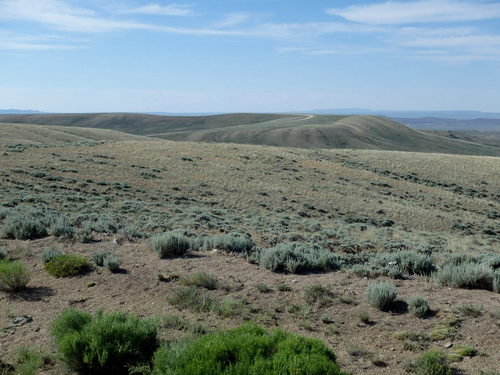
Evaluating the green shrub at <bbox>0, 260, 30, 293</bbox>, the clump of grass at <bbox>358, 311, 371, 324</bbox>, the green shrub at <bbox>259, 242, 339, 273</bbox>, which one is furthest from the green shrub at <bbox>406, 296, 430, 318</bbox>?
the green shrub at <bbox>0, 260, 30, 293</bbox>

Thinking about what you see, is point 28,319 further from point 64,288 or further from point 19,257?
point 19,257

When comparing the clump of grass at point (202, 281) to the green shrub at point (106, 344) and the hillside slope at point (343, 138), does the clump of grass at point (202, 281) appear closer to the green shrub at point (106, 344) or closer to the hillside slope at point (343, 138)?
the green shrub at point (106, 344)

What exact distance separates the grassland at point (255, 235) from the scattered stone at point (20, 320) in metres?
0.10

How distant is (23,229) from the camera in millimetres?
11578

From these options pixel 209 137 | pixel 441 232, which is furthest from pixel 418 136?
pixel 441 232

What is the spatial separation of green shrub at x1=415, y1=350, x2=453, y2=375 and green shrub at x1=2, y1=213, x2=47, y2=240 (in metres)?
9.94

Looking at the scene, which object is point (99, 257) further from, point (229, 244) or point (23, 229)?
point (23, 229)

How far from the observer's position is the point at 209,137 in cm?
12644

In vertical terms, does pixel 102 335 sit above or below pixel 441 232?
above

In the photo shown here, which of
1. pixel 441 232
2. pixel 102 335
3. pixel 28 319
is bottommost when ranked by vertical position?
pixel 441 232

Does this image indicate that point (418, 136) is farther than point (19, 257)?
Yes

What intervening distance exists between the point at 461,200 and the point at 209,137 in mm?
96371

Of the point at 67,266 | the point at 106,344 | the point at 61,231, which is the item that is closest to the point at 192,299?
the point at 106,344

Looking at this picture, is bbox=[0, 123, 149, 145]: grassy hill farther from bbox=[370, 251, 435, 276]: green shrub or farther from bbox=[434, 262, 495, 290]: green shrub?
bbox=[434, 262, 495, 290]: green shrub
